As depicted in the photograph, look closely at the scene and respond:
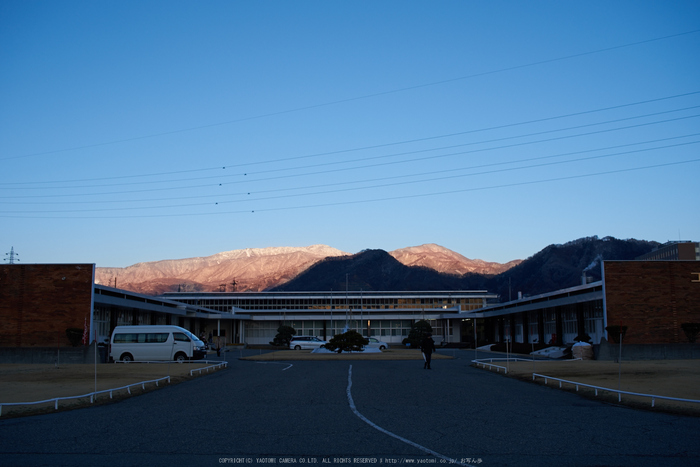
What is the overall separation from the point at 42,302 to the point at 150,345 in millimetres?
7974

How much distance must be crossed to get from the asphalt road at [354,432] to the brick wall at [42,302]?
76.5 ft

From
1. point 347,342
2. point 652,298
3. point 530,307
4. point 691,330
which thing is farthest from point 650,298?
point 347,342

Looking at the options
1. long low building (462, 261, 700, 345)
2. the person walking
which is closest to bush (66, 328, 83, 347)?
the person walking

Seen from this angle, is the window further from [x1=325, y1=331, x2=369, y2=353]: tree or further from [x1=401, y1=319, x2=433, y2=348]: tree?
[x1=401, y1=319, x2=433, y2=348]: tree

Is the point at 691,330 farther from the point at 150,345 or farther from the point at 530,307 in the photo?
the point at 150,345

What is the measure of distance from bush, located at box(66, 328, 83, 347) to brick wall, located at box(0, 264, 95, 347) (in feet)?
2.89

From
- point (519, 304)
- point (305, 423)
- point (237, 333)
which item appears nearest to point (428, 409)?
point (305, 423)

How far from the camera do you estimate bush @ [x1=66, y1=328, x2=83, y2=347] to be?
3462 cm

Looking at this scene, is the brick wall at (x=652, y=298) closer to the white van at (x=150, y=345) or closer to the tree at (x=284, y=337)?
the white van at (x=150, y=345)

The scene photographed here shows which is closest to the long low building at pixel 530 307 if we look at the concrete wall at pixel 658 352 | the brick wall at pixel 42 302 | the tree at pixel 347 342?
the brick wall at pixel 42 302

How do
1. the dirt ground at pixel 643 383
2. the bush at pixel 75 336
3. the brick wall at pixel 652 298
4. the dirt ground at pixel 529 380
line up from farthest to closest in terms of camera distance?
the brick wall at pixel 652 298 < the bush at pixel 75 336 < the dirt ground at pixel 529 380 < the dirt ground at pixel 643 383

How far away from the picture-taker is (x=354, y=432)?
9.89 meters

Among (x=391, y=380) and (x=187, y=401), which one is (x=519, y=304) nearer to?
(x=391, y=380)

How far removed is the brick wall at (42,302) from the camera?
35875 millimetres
